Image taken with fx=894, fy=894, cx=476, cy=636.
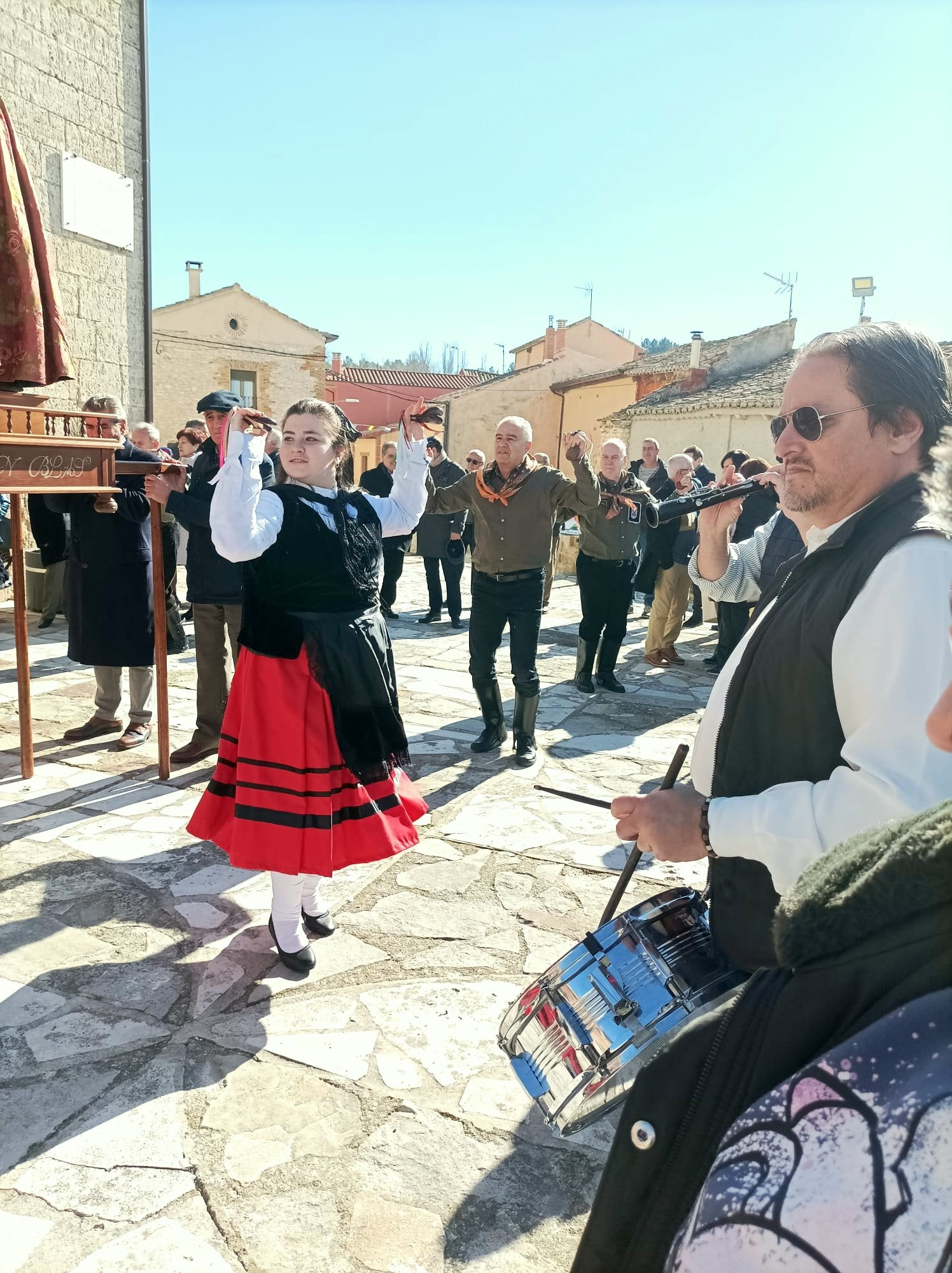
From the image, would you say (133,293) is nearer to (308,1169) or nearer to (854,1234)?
(308,1169)

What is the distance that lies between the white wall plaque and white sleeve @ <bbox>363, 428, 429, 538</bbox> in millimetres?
7939

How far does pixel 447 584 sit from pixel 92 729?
16.9 feet

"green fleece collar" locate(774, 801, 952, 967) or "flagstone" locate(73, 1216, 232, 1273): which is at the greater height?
"green fleece collar" locate(774, 801, 952, 967)

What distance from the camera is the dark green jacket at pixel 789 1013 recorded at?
917 mm

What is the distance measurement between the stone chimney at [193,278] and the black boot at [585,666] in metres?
29.2

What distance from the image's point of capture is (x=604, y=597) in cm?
743

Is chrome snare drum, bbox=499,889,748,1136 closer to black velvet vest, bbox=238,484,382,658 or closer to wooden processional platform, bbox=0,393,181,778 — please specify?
black velvet vest, bbox=238,484,382,658

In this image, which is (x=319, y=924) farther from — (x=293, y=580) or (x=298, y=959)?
(x=293, y=580)

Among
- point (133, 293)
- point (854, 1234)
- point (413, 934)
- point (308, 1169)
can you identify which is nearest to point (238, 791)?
point (413, 934)

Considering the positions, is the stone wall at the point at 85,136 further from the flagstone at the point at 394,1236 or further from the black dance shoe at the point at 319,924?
the flagstone at the point at 394,1236

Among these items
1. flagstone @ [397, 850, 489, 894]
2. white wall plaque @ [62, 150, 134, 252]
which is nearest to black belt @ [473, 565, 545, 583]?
flagstone @ [397, 850, 489, 894]

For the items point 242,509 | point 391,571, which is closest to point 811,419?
point 242,509

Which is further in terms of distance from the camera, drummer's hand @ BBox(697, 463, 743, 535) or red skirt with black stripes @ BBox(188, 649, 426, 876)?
red skirt with black stripes @ BBox(188, 649, 426, 876)

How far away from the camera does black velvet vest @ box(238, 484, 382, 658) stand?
3.02 metres
